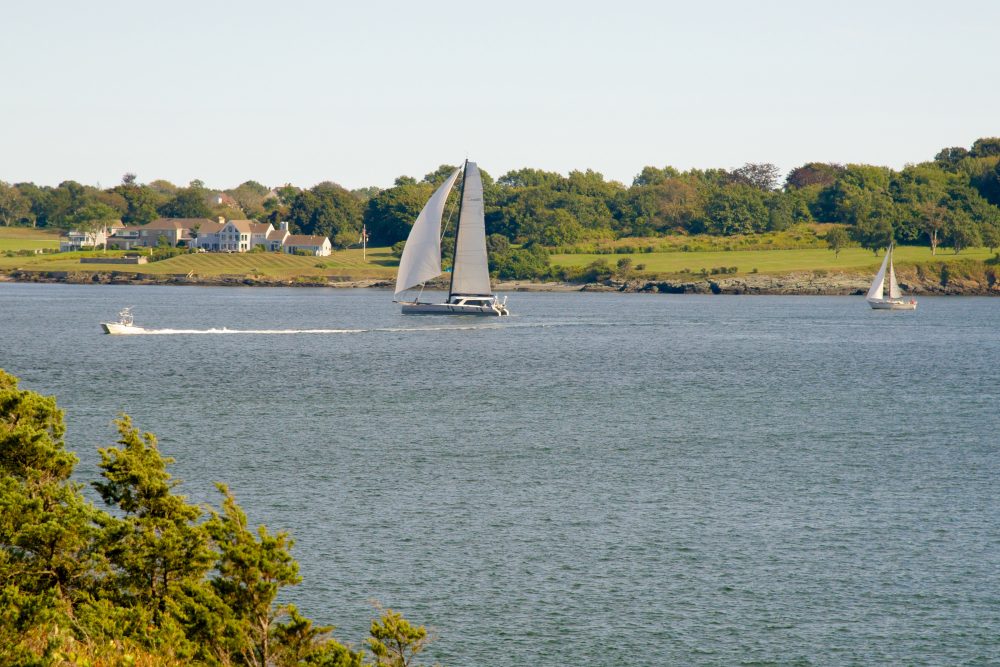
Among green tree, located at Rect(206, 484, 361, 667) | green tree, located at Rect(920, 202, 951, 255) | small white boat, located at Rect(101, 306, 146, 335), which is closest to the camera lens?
green tree, located at Rect(206, 484, 361, 667)

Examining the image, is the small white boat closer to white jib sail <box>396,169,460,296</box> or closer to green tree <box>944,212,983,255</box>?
white jib sail <box>396,169,460,296</box>

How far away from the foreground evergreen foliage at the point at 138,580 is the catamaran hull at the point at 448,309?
3486 inches

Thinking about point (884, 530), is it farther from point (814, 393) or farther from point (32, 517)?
point (814, 393)

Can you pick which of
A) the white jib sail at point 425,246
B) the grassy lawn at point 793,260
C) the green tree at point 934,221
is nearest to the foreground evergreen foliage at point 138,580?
the white jib sail at point 425,246

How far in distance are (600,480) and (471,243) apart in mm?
68350

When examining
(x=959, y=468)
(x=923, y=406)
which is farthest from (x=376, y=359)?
(x=959, y=468)

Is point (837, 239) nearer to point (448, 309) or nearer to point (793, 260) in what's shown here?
point (793, 260)

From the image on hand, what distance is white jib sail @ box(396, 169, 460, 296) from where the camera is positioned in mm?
103250

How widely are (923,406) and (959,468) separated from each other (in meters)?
18.2

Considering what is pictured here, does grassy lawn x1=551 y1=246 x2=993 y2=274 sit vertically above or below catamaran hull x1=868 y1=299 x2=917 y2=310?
above

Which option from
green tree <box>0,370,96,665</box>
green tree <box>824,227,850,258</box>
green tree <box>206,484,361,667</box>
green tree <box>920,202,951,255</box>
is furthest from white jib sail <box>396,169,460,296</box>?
green tree <box>920,202,951,255</box>

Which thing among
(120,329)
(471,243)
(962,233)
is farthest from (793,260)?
(120,329)

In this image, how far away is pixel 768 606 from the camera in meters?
26.3

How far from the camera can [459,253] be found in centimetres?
10600
